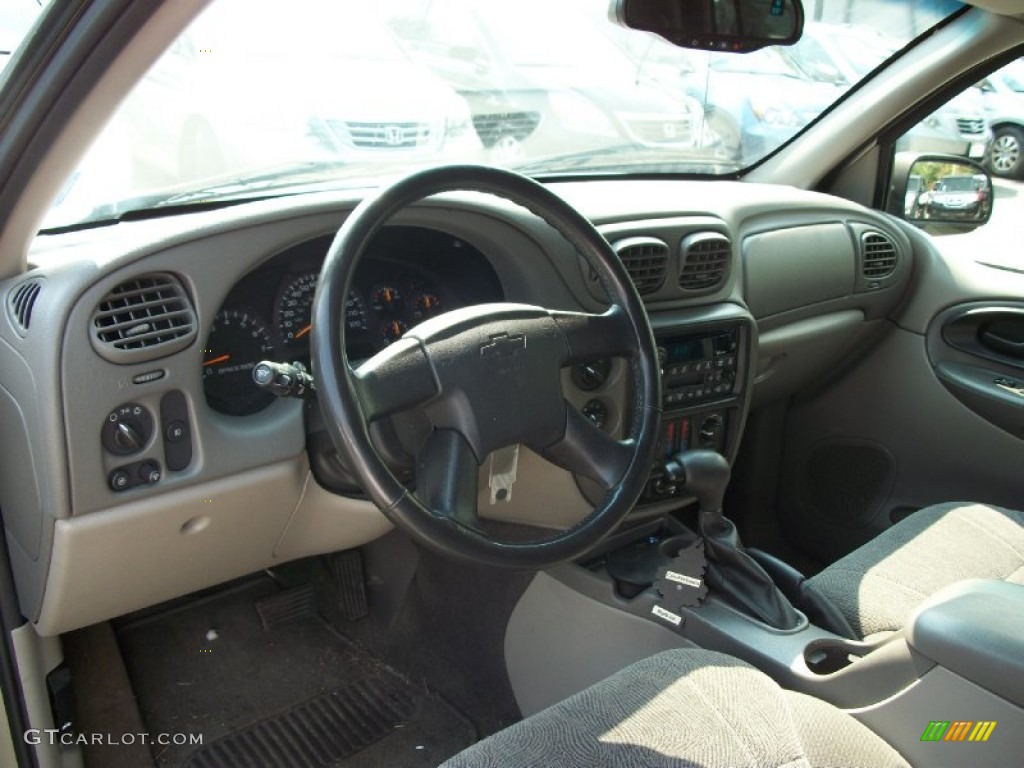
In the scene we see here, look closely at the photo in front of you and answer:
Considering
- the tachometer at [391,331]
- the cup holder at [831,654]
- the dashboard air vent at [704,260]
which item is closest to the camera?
the cup holder at [831,654]

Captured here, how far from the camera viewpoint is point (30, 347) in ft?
4.72

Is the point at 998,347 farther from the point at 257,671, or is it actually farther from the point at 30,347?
the point at 30,347

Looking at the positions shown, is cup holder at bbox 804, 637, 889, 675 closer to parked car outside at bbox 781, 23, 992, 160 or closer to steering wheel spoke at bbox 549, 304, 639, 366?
steering wheel spoke at bbox 549, 304, 639, 366

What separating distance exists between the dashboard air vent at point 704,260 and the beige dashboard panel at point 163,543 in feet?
3.29

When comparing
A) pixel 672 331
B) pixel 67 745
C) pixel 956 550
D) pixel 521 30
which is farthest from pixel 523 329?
pixel 521 30

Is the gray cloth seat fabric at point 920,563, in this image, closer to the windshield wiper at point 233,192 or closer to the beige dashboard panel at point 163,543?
the beige dashboard panel at point 163,543

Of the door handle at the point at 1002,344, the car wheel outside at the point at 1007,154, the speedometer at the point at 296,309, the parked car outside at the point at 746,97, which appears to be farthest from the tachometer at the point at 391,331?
the car wheel outside at the point at 1007,154

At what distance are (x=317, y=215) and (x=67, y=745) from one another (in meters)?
1.19

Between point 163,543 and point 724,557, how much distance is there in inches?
41.3

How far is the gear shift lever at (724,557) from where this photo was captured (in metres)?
1.77

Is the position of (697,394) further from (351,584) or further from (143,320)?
(143,320)

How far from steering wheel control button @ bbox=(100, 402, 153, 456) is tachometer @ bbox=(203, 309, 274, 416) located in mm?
156

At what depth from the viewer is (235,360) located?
172 cm

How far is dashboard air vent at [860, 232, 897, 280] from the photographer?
2742 mm
